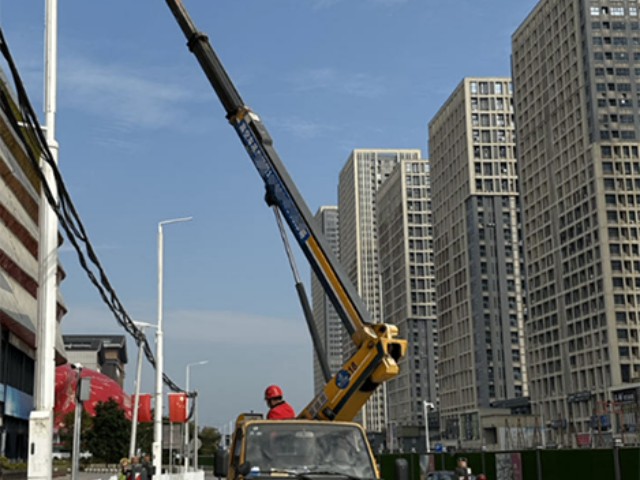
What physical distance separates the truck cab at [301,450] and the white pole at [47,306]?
13.3 feet

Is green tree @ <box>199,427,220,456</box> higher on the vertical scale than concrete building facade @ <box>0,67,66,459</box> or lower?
lower

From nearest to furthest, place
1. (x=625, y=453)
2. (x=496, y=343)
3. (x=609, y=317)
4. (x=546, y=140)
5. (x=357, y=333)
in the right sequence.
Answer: (x=357, y=333), (x=625, y=453), (x=609, y=317), (x=546, y=140), (x=496, y=343)

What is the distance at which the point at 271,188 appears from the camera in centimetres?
1916

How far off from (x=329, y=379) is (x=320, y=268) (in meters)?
2.18

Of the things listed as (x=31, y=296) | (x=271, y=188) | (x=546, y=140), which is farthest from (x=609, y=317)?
(x=271, y=188)

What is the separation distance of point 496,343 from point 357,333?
141817 mm

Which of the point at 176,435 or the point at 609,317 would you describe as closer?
the point at 176,435

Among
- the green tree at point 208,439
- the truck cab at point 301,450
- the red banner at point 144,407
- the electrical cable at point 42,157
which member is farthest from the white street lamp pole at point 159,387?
the green tree at point 208,439

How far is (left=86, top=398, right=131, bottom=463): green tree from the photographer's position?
96.4m

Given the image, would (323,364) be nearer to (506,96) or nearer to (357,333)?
(357,333)

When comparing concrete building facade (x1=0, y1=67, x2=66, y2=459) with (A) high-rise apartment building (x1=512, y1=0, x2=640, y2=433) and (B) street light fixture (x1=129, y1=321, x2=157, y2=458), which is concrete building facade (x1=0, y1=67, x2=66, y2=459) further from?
(A) high-rise apartment building (x1=512, y1=0, x2=640, y2=433)

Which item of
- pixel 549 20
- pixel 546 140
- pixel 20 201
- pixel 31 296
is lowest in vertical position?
pixel 31 296

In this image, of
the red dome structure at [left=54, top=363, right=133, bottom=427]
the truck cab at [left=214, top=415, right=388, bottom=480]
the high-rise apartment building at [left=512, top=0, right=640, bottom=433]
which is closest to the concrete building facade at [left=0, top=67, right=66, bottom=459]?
the red dome structure at [left=54, top=363, right=133, bottom=427]

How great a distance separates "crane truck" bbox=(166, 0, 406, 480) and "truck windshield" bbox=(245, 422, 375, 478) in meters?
0.01
